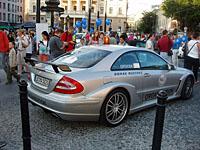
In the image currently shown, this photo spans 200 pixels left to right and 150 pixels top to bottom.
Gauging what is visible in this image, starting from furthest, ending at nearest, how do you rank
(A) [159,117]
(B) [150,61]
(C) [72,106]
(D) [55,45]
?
(D) [55,45], (B) [150,61], (C) [72,106], (A) [159,117]

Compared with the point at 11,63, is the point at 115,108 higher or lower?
lower

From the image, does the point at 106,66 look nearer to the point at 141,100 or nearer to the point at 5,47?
the point at 141,100

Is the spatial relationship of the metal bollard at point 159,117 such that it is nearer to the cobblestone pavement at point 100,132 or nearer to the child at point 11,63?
the cobblestone pavement at point 100,132

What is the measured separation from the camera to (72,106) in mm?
4547

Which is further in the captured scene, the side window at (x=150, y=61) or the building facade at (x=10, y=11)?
the building facade at (x=10, y=11)

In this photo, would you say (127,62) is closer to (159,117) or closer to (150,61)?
(150,61)

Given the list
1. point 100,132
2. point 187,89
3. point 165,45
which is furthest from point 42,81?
point 165,45

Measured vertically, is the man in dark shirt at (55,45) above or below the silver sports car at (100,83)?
above

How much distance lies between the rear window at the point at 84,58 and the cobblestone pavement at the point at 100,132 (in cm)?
107

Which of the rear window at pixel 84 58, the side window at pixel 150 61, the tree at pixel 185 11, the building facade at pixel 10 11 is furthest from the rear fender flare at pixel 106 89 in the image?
the building facade at pixel 10 11

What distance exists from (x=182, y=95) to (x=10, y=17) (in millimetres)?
88565

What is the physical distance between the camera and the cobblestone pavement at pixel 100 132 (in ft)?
14.1

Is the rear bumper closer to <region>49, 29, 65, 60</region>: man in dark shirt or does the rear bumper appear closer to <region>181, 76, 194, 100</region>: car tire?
<region>181, 76, 194, 100</region>: car tire

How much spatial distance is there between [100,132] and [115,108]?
54 centimetres
